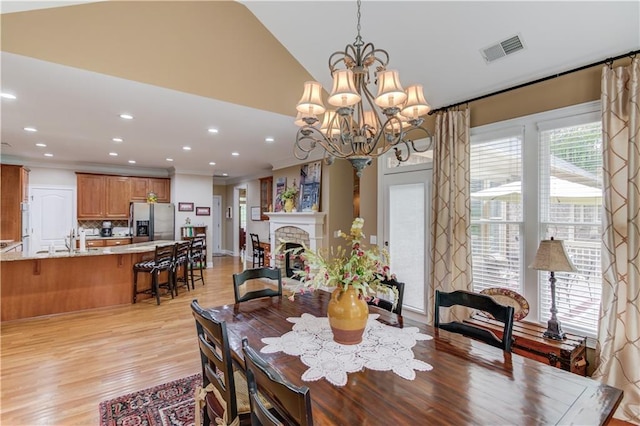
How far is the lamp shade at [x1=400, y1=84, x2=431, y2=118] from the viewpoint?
7.10 ft

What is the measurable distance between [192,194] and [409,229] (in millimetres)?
6175

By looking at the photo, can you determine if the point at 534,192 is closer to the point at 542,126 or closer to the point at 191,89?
the point at 542,126

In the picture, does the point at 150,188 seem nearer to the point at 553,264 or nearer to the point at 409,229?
the point at 409,229

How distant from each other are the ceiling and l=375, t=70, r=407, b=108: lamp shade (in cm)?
124

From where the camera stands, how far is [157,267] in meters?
4.94

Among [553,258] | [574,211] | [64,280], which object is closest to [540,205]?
[574,211]

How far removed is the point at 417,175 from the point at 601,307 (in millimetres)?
2129

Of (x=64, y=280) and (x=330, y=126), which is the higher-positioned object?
(x=330, y=126)

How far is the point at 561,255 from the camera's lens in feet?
7.79

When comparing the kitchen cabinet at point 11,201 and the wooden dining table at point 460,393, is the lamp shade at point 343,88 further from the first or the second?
the kitchen cabinet at point 11,201

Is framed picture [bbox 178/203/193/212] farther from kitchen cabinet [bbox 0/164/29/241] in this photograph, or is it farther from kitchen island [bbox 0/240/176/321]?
kitchen cabinet [bbox 0/164/29/241]

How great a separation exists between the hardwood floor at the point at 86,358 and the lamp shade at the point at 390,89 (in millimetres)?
2903

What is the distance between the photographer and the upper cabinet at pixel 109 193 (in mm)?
7137

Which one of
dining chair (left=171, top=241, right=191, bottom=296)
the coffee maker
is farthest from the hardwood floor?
the coffee maker
